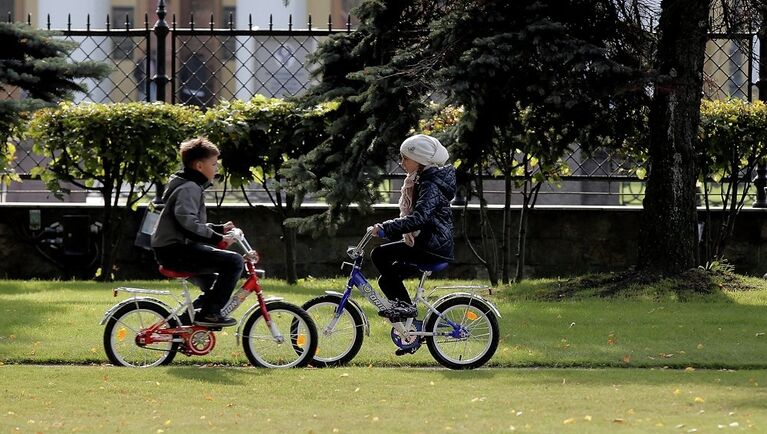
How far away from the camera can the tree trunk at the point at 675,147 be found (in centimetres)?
1353

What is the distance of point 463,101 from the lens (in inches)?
506

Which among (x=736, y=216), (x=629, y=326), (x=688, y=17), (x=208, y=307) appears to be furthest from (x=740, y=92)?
(x=208, y=307)

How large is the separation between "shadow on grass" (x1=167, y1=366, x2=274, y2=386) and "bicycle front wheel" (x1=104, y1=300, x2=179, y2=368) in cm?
16

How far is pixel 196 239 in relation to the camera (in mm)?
9469

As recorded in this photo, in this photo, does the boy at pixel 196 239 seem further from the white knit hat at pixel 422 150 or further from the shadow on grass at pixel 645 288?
the shadow on grass at pixel 645 288

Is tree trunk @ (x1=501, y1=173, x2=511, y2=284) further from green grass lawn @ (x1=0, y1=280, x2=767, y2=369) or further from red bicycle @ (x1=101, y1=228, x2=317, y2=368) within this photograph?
red bicycle @ (x1=101, y1=228, x2=317, y2=368)

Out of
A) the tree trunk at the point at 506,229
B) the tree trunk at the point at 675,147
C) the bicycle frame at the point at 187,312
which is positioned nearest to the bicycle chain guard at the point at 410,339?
the bicycle frame at the point at 187,312

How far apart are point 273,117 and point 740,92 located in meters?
6.03

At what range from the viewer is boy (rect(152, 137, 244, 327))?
9414mm

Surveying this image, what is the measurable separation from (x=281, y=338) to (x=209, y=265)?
0.64 metres

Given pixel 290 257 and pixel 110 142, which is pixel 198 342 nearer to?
pixel 290 257

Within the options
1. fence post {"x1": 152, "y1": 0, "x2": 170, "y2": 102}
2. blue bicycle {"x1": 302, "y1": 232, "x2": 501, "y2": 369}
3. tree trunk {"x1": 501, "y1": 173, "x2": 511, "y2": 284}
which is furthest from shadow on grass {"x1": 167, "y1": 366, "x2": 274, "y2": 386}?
fence post {"x1": 152, "y1": 0, "x2": 170, "y2": 102}

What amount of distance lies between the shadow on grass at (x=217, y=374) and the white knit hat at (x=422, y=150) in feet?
5.37

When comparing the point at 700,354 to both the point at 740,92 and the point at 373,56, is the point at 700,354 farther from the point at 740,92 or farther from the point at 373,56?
the point at 740,92
